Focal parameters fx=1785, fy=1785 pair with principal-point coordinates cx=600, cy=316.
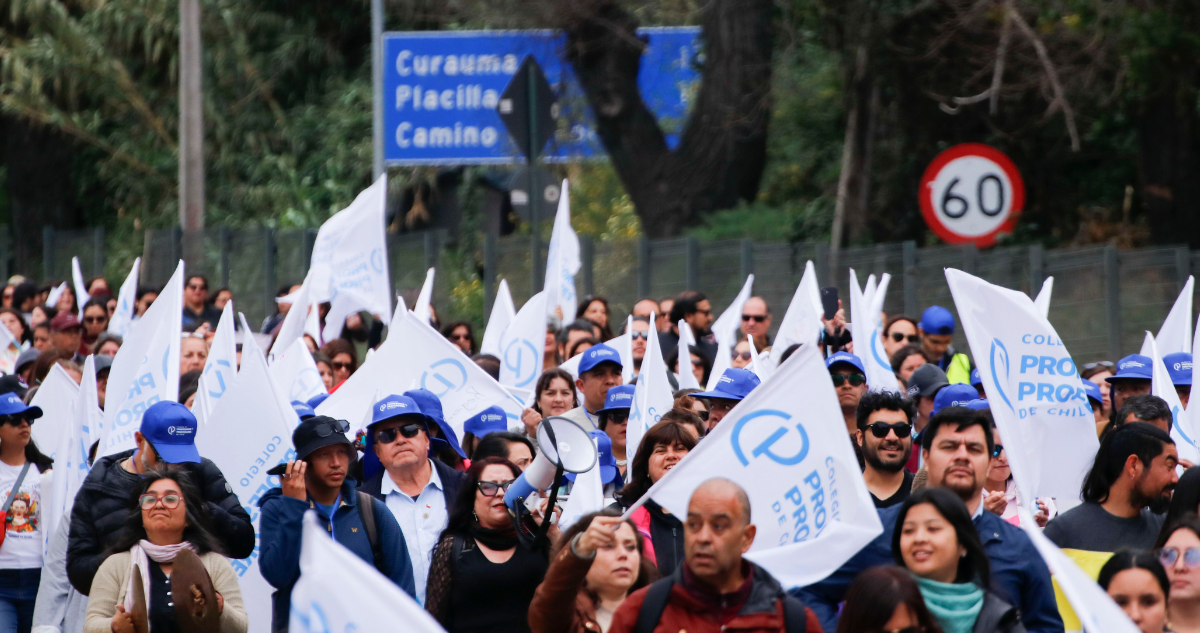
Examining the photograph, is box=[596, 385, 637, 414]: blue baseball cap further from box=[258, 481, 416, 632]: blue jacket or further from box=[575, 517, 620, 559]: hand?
box=[575, 517, 620, 559]: hand

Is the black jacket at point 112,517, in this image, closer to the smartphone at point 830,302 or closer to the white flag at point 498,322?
the smartphone at point 830,302

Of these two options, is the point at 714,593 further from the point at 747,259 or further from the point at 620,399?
the point at 747,259

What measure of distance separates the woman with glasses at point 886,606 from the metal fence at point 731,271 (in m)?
9.28

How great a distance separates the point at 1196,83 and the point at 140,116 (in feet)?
54.8

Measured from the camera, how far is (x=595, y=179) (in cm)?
2423

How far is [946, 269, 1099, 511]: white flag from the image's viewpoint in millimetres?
7316

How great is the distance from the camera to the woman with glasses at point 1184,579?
5.38 meters

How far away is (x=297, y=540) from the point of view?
20.5 ft

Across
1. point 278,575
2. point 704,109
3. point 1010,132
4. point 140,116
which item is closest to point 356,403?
point 278,575

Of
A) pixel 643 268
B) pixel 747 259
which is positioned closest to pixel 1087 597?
pixel 747 259

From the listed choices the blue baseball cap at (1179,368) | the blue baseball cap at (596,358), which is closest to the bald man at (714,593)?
the blue baseball cap at (596,358)

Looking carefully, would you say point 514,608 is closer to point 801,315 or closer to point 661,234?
point 801,315

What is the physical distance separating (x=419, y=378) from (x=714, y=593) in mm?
4606

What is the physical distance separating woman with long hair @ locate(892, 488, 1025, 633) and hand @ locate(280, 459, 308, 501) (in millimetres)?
2230
